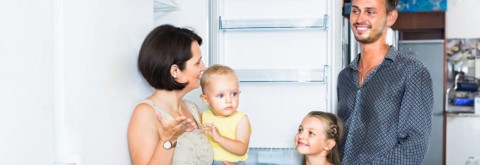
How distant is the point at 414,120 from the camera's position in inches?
84.8

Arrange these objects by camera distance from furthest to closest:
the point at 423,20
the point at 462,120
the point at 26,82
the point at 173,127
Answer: the point at 423,20, the point at 462,120, the point at 173,127, the point at 26,82

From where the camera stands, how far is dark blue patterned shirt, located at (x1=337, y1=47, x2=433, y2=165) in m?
2.17

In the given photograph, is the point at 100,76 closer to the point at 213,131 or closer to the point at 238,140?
the point at 213,131

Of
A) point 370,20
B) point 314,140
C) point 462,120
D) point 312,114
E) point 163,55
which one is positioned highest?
point 370,20

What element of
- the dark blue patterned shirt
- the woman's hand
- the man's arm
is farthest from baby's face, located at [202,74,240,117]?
the man's arm

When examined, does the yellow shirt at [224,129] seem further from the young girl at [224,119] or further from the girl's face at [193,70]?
the girl's face at [193,70]

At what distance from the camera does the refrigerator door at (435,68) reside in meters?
6.40

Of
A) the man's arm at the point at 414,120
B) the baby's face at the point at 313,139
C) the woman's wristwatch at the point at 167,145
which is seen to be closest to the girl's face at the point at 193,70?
the woman's wristwatch at the point at 167,145

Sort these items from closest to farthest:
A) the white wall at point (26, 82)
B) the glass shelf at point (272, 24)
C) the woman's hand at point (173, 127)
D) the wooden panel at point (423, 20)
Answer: the white wall at point (26, 82), the woman's hand at point (173, 127), the glass shelf at point (272, 24), the wooden panel at point (423, 20)

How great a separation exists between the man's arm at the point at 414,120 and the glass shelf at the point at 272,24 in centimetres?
70

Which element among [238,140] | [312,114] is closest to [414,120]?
[312,114]

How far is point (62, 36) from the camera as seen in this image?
1.40 m

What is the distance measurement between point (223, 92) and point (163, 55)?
0.34 metres

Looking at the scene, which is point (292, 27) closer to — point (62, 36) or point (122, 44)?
point (122, 44)
